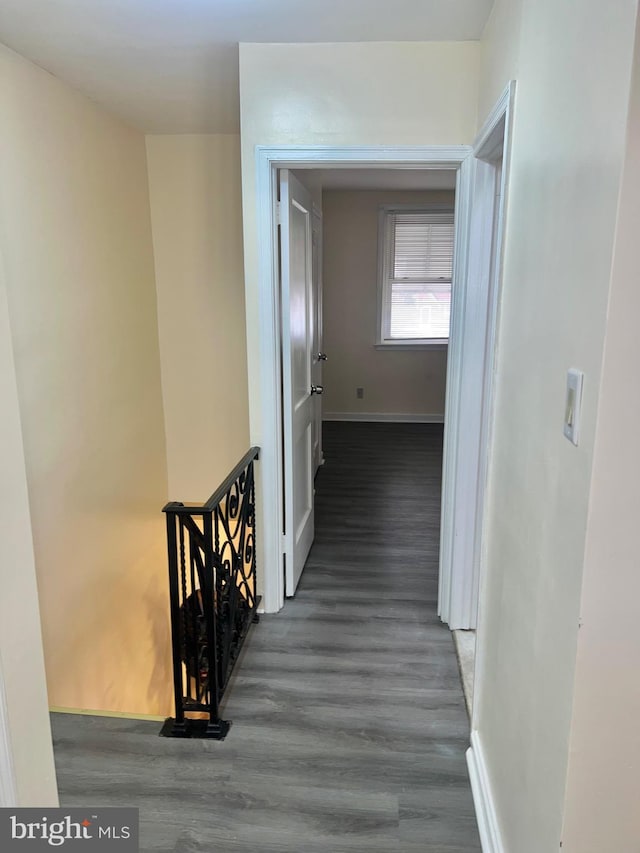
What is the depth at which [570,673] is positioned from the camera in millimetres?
1034

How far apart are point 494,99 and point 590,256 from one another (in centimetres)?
129

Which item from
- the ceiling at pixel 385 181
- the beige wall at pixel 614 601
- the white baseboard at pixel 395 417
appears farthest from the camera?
the white baseboard at pixel 395 417

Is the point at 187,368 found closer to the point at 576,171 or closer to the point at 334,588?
the point at 334,588

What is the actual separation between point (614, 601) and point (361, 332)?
18.9 feet

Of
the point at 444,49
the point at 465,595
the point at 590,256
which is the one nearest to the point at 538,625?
the point at 590,256

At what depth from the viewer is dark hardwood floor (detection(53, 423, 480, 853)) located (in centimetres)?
172

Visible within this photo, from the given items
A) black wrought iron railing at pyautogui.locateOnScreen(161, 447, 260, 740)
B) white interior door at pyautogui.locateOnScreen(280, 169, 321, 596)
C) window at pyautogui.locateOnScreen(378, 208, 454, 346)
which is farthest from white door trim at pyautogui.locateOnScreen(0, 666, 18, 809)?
window at pyautogui.locateOnScreen(378, 208, 454, 346)

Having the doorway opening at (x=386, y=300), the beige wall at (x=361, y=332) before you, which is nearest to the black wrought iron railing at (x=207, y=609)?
the doorway opening at (x=386, y=300)

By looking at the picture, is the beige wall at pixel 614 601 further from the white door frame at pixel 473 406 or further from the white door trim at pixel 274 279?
the white door trim at pixel 274 279

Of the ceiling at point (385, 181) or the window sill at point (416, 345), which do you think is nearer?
the ceiling at point (385, 181)

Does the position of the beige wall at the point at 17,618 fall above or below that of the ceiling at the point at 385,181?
below

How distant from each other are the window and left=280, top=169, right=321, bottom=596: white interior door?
3308 mm

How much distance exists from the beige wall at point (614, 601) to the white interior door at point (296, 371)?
1.94 metres
